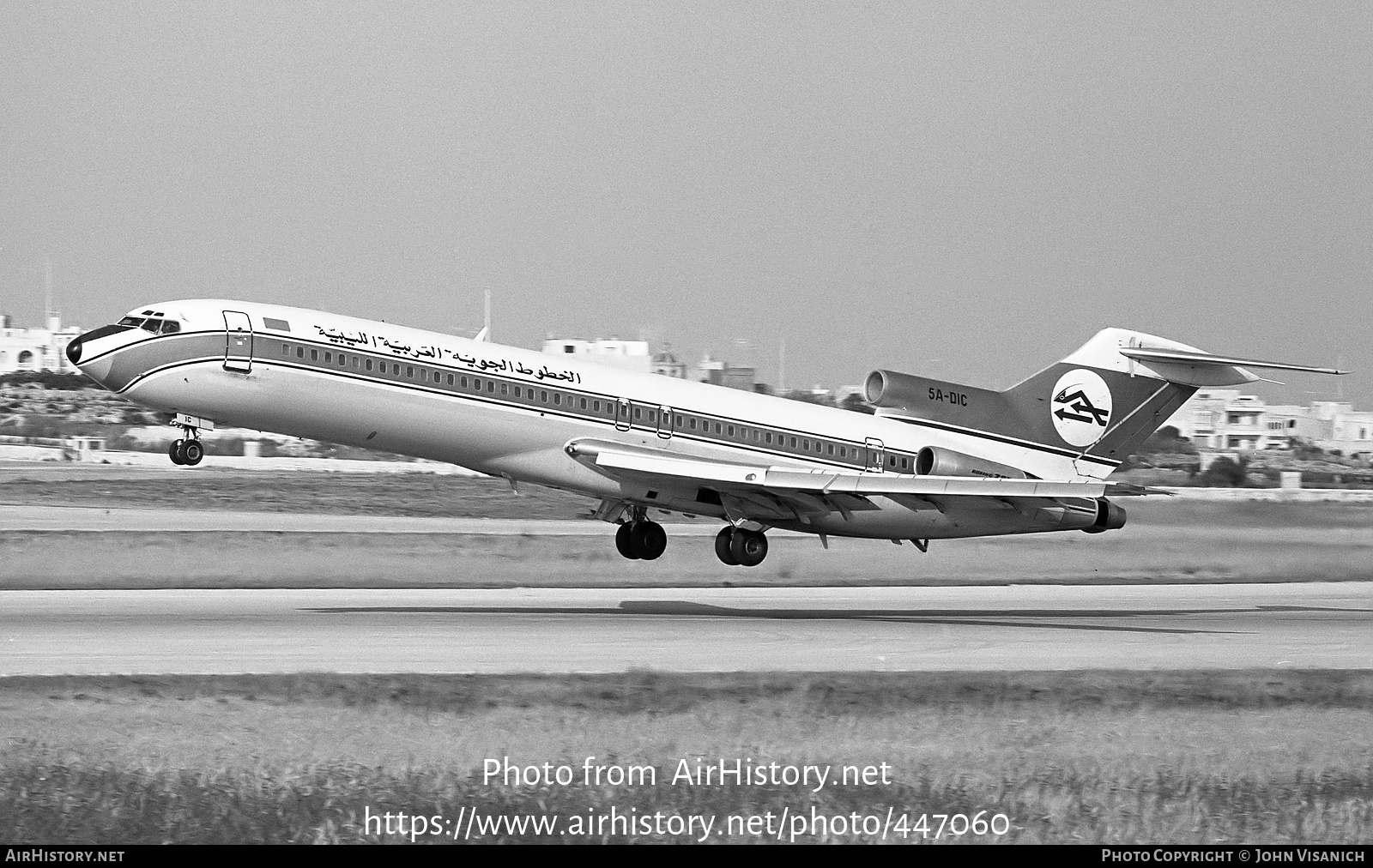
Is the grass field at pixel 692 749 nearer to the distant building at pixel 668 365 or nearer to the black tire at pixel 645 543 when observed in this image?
the black tire at pixel 645 543

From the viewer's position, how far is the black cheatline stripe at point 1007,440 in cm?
3575

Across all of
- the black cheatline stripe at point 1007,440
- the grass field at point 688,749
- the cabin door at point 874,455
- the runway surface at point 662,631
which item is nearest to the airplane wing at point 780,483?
the cabin door at point 874,455

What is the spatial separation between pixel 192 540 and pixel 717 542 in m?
13.6

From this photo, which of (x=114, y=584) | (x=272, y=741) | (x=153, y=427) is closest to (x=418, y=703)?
(x=272, y=741)

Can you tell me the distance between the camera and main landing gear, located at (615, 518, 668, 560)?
33.5 metres

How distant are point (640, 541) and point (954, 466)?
295 inches

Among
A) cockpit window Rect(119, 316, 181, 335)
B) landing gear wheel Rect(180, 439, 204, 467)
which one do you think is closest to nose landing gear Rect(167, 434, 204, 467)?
landing gear wheel Rect(180, 439, 204, 467)

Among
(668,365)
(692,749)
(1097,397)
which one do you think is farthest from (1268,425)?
(692,749)

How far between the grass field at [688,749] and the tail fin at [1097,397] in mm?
14343

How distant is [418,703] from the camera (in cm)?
1878

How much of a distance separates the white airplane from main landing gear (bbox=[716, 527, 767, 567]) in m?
0.05

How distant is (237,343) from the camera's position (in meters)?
27.5

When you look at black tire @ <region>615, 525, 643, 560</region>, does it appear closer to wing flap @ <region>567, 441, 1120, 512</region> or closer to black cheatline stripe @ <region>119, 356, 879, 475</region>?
wing flap @ <region>567, 441, 1120, 512</region>

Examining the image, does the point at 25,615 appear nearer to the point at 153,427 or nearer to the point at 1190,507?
the point at 1190,507
